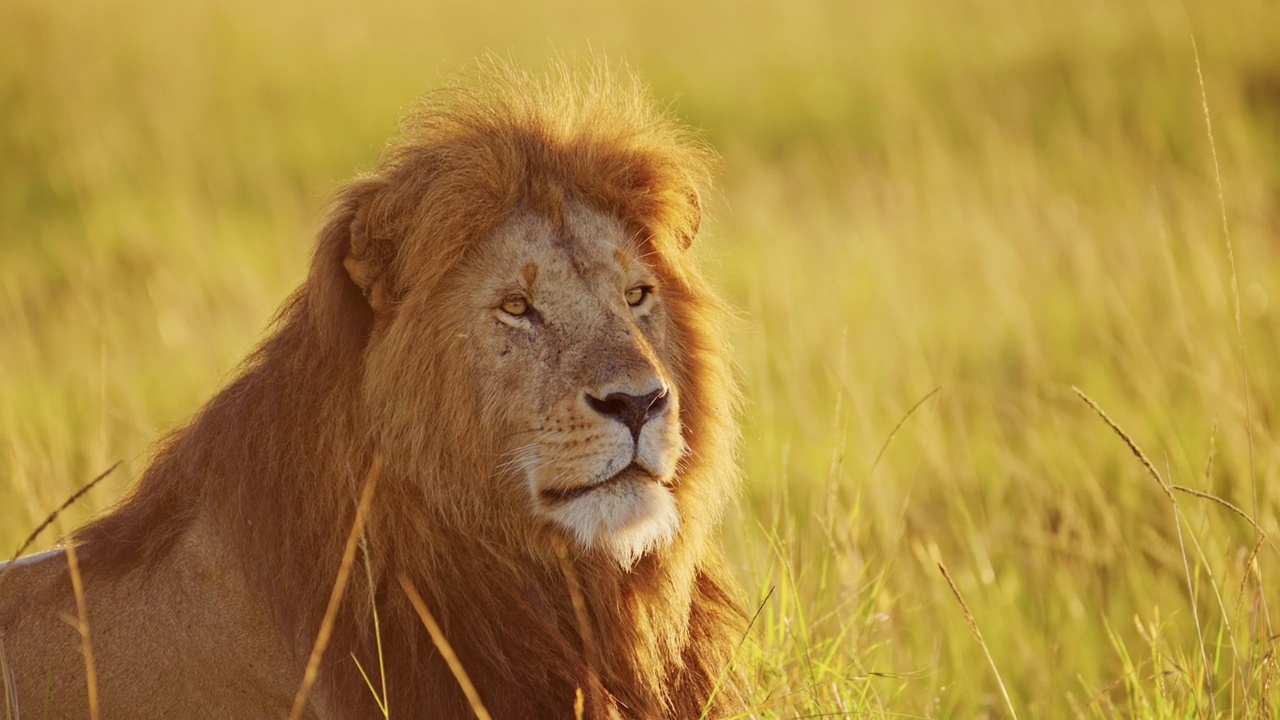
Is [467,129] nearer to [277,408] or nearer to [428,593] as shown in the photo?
[277,408]

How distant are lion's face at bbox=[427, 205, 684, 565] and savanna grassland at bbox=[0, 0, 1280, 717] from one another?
70 cm

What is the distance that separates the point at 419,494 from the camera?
3590 millimetres

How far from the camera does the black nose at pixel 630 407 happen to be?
3383 millimetres

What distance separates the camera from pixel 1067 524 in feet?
19.3

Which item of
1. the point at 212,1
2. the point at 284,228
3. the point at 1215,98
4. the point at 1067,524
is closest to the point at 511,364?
the point at 1067,524

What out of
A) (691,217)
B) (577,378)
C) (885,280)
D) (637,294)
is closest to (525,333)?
(577,378)

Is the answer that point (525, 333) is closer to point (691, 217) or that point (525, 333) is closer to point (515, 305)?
point (515, 305)

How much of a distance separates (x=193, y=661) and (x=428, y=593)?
645 millimetres

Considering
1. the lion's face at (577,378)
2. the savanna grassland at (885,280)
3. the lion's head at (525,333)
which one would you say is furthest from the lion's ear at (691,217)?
the savanna grassland at (885,280)

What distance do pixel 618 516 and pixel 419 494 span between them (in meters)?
0.57

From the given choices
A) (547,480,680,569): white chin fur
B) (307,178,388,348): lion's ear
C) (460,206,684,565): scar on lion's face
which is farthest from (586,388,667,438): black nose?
(307,178,388,348): lion's ear

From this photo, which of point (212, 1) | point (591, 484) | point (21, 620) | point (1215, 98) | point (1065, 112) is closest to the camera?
point (591, 484)

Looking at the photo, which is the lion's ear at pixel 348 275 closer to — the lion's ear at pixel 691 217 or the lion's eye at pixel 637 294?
the lion's eye at pixel 637 294

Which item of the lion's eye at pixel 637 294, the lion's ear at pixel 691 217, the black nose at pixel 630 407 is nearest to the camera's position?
the black nose at pixel 630 407
